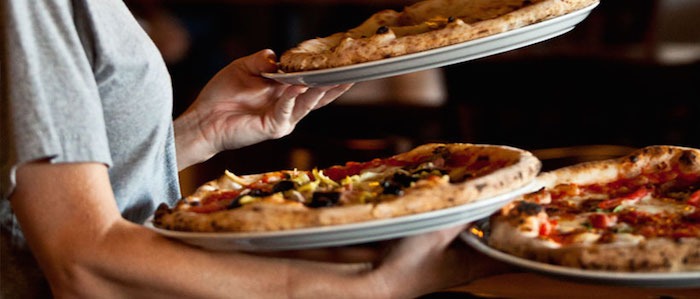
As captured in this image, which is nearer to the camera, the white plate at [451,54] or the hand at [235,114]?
the white plate at [451,54]

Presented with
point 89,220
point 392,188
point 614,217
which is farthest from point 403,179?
point 89,220

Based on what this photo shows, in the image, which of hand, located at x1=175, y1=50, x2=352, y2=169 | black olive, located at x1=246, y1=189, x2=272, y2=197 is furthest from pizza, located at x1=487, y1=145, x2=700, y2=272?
hand, located at x1=175, y1=50, x2=352, y2=169

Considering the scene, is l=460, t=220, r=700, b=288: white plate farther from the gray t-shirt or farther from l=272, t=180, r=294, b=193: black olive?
the gray t-shirt

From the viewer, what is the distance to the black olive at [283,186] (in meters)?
1.70

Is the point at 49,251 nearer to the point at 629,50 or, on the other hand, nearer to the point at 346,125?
the point at 346,125

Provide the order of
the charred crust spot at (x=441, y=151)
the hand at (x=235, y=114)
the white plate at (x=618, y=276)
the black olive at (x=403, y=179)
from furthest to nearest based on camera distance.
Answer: the hand at (x=235, y=114)
the charred crust spot at (x=441, y=151)
the black olive at (x=403, y=179)
the white plate at (x=618, y=276)

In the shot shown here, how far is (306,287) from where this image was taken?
5.24ft

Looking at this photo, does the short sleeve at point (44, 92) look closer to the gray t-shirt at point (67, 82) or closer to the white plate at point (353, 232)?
the gray t-shirt at point (67, 82)

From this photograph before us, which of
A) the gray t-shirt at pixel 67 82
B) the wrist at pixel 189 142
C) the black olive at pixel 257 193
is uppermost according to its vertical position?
the gray t-shirt at pixel 67 82

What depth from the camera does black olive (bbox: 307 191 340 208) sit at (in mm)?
1540

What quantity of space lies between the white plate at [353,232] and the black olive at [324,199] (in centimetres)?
9

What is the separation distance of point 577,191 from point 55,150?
0.92 meters

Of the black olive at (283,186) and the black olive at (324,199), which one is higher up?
the black olive at (324,199)

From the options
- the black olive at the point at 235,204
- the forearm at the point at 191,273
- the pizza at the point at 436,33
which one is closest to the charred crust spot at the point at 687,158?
the pizza at the point at 436,33
